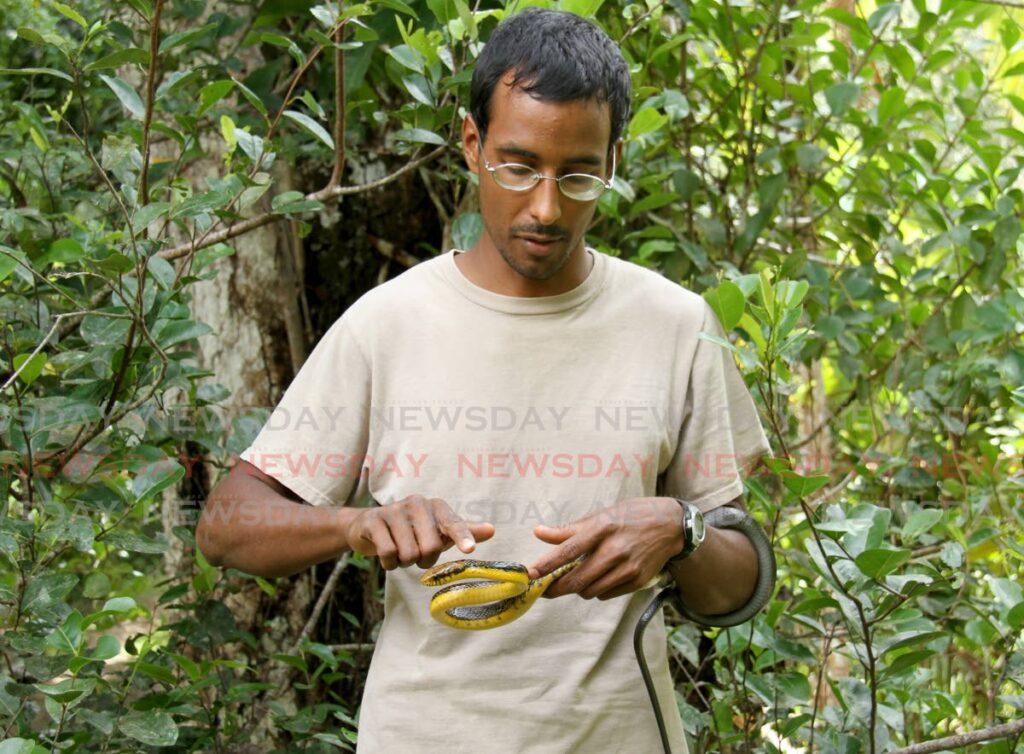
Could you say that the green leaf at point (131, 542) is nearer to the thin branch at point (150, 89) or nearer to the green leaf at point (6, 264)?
the green leaf at point (6, 264)

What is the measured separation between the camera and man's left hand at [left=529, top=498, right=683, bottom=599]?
148 cm

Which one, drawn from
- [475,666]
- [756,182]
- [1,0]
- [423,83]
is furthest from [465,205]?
[475,666]

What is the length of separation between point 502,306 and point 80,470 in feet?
2.84

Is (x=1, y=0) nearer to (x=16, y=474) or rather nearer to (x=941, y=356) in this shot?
(x=16, y=474)

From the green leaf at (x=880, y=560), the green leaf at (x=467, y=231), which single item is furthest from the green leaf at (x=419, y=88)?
the green leaf at (x=880, y=560)

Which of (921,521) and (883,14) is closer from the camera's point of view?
(921,521)

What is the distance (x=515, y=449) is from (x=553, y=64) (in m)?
0.55

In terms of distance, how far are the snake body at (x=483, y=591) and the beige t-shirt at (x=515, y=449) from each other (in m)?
0.11

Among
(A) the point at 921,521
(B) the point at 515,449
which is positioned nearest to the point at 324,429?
(B) the point at 515,449

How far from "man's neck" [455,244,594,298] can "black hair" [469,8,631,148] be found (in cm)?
18

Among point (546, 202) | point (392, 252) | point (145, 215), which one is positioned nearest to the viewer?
point (546, 202)

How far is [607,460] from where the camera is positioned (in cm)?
171

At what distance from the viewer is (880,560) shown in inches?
70.3

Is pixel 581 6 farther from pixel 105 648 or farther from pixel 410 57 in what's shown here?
pixel 105 648
